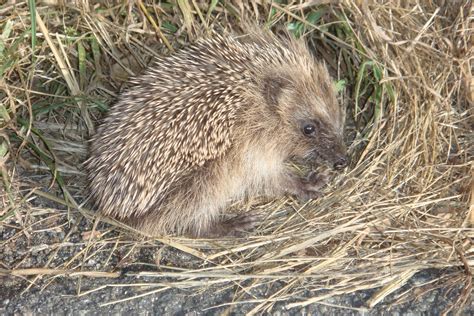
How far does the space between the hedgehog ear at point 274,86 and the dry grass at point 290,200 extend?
A: 0.57m

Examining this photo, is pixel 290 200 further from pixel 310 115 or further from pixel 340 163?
pixel 310 115

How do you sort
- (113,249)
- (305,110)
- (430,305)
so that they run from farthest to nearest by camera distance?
(305,110) < (113,249) < (430,305)

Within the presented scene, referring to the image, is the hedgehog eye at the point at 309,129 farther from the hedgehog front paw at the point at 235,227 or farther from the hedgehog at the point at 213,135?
the hedgehog front paw at the point at 235,227

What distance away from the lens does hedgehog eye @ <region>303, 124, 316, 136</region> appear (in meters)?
4.44

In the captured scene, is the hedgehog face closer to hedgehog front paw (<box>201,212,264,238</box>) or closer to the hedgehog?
the hedgehog

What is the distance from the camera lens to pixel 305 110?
→ 173 inches

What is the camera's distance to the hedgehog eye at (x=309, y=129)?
444cm

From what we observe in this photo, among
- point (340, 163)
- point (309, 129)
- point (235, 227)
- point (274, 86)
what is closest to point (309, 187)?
point (340, 163)

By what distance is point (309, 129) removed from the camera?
4.45 meters

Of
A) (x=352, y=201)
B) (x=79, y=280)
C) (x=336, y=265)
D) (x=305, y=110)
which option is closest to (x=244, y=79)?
(x=305, y=110)

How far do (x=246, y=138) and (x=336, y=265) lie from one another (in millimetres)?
1039

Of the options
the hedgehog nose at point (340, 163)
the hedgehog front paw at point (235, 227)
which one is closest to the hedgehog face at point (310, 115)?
the hedgehog nose at point (340, 163)

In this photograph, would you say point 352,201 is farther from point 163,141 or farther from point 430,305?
point 163,141

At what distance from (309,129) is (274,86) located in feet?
1.24
